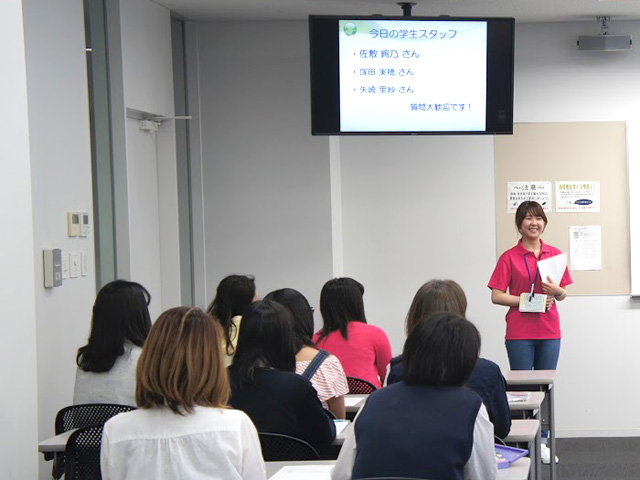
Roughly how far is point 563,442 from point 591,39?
286cm

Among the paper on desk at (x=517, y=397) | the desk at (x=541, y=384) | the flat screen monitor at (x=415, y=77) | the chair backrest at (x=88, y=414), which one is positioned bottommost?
the desk at (x=541, y=384)

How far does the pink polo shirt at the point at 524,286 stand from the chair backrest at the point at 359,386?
174 cm

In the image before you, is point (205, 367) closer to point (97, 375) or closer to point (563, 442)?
point (97, 375)

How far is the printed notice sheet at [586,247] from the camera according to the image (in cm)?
678

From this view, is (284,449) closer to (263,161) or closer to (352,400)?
(352,400)

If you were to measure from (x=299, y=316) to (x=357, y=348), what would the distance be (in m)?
0.62

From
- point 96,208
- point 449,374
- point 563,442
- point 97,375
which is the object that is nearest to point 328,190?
point 96,208

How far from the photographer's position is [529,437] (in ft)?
11.3

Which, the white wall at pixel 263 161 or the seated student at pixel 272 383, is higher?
the white wall at pixel 263 161

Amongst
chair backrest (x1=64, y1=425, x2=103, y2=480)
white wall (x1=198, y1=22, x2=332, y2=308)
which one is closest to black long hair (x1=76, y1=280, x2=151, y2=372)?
chair backrest (x1=64, y1=425, x2=103, y2=480)

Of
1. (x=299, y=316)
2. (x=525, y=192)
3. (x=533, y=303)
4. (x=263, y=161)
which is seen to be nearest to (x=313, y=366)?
(x=299, y=316)

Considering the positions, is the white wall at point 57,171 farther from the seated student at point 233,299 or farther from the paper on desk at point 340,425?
the paper on desk at point 340,425

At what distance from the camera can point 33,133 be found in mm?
4504

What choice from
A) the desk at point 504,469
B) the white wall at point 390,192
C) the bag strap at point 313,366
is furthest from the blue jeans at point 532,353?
the desk at point 504,469
